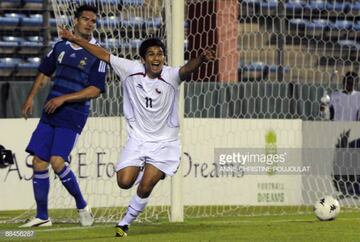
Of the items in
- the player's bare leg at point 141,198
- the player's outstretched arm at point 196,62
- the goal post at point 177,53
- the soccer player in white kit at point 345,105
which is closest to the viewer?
the player's outstretched arm at point 196,62

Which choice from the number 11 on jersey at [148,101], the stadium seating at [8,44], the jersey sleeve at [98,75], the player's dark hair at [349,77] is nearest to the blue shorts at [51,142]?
the jersey sleeve at [98,75]

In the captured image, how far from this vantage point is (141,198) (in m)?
9.59

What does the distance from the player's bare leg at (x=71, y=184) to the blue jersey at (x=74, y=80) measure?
14.3 inches

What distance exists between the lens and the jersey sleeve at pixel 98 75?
1080 cm

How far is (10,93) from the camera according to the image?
15391 millimetres

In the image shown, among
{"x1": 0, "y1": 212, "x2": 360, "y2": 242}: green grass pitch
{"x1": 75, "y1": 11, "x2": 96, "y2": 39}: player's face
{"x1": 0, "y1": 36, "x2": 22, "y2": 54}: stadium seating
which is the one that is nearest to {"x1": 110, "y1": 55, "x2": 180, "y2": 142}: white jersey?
{"x1": 75, "y1": 11, "x2": 96, "y2": 39}: player's face

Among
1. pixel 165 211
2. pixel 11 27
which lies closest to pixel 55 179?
pixel 165 211

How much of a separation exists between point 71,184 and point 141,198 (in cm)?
152

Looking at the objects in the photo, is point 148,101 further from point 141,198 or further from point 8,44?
point 8,44

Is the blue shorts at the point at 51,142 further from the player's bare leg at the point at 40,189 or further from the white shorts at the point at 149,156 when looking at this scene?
the white shorts at the point at 149,156

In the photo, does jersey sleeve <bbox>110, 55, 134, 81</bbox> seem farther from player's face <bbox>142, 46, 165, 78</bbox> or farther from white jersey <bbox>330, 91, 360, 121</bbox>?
white jersey <bbox>330, 91, 360, 121</bbox>

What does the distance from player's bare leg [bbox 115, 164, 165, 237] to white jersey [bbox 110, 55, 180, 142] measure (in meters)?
0.31

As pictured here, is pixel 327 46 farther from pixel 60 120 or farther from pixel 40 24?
pixel 60 120

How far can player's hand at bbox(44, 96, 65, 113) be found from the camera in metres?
10.6
